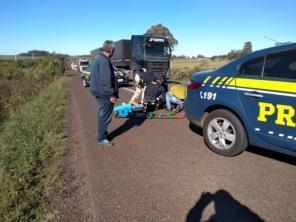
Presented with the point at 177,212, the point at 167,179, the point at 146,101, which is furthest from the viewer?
the point at 146,101

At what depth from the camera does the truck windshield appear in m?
19.8

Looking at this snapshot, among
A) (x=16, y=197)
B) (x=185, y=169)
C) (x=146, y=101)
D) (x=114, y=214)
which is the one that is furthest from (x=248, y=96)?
(x=146, y=101)

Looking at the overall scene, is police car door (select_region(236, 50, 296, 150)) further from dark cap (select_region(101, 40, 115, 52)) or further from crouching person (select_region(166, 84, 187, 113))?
crouching person (select_region(166, 84, 187, 113))

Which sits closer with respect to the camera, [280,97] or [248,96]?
[280,97]

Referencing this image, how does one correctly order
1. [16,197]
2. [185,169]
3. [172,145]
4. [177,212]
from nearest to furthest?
[177,212] < [16,197] < [185,169] < [172,145]

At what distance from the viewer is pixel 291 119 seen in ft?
12.9

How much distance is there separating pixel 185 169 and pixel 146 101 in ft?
15.3

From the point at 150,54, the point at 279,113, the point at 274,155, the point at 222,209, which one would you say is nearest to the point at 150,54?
the point at 150,54

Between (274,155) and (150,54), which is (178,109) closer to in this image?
(274,155)

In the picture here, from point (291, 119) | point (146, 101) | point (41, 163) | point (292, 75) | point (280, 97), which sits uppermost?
point (292, 75)

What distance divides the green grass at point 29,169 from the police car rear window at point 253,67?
3.32m

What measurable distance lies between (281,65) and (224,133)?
1.47m

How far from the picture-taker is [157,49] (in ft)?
66.3

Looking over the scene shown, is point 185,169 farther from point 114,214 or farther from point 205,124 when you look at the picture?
point 114,214
